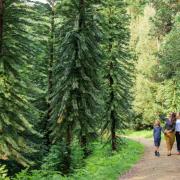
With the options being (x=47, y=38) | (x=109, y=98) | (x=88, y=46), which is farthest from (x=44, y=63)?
(x=88, y=46)

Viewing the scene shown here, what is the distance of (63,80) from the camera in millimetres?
23359

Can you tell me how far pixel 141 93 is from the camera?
194 ft

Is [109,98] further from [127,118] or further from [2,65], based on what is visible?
[2,65]

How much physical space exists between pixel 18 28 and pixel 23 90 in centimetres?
277

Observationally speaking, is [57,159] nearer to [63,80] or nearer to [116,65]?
[63,80]

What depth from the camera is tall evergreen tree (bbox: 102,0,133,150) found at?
28.4 metres

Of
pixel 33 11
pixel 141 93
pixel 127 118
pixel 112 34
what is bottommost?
pixel 141 93

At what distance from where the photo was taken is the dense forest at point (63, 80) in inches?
739

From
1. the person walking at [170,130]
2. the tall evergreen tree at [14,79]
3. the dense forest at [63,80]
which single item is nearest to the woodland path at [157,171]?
the person walking at [170,130]

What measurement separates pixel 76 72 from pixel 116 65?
5687 mm

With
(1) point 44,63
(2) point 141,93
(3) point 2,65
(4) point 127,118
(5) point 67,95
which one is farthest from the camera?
(2) point 141,93

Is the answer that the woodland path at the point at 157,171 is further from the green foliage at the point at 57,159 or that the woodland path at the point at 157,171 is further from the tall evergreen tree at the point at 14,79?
the tall evergreen tree at the point at 14,79

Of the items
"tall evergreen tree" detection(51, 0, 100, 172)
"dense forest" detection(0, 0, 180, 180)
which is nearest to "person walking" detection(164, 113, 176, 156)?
"dense forest" detection(0, 0, 180, 180)

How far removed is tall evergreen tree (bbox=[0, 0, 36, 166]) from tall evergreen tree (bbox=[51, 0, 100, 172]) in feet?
12.4
